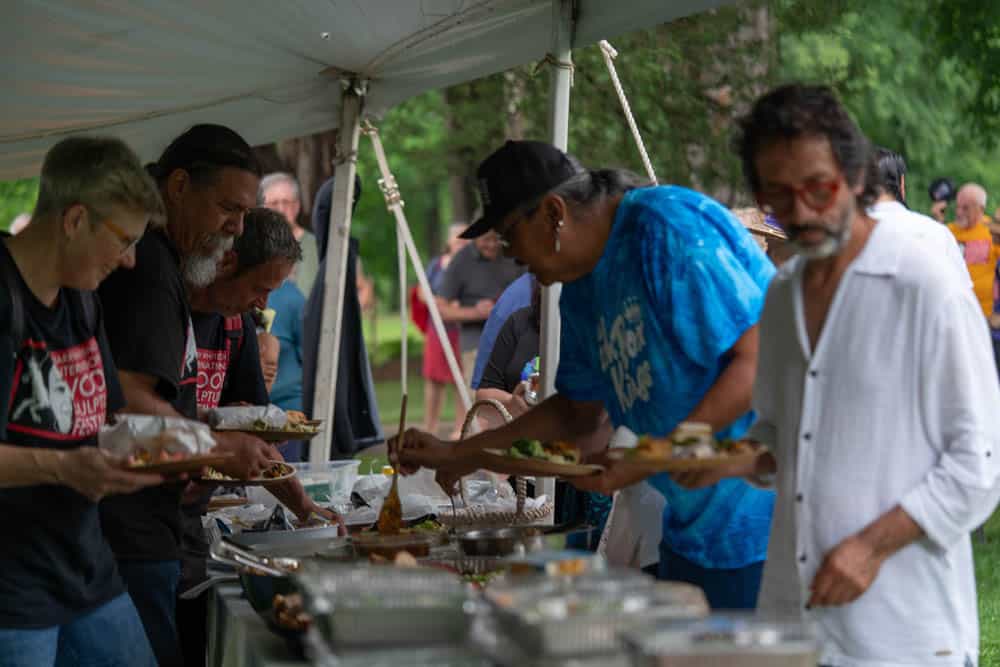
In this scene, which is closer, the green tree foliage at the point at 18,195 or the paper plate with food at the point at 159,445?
the paper plate with food at the point at 159,445

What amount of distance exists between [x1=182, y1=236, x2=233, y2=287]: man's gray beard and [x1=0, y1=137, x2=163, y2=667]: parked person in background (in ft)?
2.49

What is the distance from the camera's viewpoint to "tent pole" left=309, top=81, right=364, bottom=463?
5.66m

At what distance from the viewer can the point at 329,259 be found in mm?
5754

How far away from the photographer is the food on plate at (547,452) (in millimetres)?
2744

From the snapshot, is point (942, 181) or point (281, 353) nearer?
point (281, 353)

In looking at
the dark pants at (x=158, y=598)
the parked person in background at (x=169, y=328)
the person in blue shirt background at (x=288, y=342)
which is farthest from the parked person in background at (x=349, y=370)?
the dark pants at (x=158, y=598)

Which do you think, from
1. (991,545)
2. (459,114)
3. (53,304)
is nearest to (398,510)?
(53,304)

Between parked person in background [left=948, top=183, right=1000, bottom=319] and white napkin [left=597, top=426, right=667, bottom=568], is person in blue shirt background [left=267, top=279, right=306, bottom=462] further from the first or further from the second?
parked person in background [left=948, top=183, right=1000, bottom=319]

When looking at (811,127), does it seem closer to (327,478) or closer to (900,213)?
(900,213)

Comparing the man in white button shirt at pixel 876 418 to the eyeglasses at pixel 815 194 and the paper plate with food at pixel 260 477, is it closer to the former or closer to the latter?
the eyeglasses at pixel 815 194

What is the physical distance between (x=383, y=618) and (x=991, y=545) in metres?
6.75

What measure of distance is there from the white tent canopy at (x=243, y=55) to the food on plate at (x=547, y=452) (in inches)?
54.4

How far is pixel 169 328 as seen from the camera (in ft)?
10.7

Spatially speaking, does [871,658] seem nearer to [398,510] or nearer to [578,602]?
[578,602]
